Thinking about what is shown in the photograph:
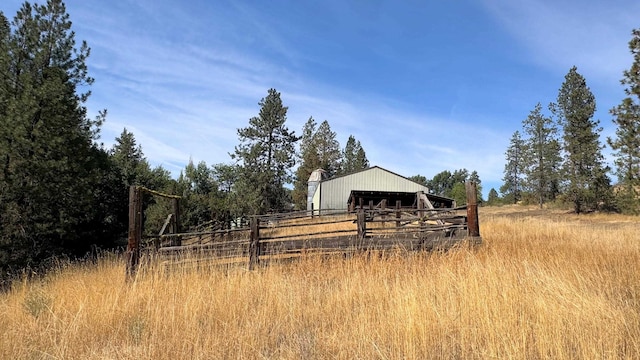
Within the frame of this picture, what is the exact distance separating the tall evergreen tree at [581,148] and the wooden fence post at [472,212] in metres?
32.3

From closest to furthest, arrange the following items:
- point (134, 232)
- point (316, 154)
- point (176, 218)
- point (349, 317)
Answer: point (349, 317) < point (134, 232) < point (176, 218) < point (316, 154)

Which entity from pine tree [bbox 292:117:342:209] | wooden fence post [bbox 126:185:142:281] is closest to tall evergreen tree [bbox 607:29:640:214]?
wooden fence post [bbox 126:185:142:281]

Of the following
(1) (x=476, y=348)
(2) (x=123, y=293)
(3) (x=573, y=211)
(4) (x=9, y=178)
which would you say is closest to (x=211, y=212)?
(4) (x=9, y=178)

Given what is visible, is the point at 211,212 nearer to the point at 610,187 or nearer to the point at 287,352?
the point at 287,352

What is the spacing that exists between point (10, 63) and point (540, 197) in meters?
50.3

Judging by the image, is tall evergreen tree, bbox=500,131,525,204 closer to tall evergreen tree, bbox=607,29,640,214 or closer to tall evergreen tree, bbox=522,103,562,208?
tall evergreen tree, bbox=522,103,562,208

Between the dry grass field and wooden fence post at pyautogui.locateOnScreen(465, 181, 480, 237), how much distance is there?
220cm

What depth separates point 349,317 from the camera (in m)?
4.02

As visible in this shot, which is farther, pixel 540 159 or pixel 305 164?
pixel 305 164

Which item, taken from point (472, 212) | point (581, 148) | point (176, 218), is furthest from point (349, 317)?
point (581, 148)

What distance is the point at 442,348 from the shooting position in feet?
10.2

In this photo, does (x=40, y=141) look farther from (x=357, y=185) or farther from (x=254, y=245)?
(x=357, y=185)

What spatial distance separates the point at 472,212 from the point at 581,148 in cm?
3367

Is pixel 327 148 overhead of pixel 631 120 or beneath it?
overhead
